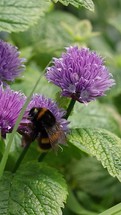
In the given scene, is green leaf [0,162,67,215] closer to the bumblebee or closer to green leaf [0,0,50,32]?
the bumblebee

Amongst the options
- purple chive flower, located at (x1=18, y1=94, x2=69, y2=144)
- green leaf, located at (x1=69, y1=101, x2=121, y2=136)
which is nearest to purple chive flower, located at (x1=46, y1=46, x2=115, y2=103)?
purple chive flower, located at (x1=18, y1=94, x2=69, y2=144)

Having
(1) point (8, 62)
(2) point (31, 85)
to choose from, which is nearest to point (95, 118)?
(2) point (31, 85)

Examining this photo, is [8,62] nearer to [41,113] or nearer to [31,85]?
[41,113]

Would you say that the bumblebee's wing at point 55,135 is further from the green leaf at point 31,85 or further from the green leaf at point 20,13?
the green leaf at point 31,85

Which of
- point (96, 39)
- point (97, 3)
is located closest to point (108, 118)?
point (96, 39)

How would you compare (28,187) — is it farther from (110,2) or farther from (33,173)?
(110,2)
